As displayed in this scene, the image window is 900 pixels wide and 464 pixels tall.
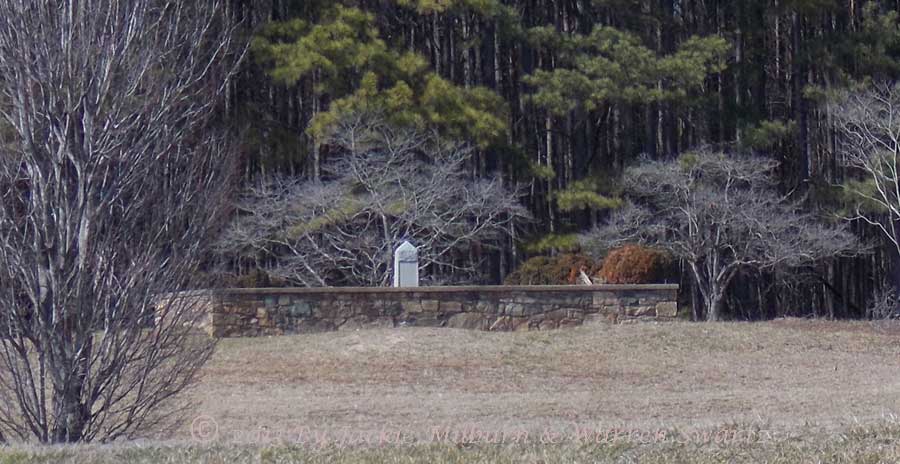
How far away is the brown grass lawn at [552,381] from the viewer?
1059 centimetres

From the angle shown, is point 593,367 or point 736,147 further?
point 736,147

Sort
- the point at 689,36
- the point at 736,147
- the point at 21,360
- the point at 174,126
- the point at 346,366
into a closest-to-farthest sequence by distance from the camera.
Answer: the point at 21,360 < the point at 174,126 < the point at 346,366 < the point at 736,147 < the point at 689,36

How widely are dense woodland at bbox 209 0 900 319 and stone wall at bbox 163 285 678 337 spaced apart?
652 cm

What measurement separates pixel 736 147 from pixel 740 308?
4820 mm

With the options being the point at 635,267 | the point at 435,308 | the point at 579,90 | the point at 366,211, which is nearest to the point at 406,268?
the point at 435,308

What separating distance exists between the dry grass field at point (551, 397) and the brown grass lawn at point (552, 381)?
Result: 27 millimetres

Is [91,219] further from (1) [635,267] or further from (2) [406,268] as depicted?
(1) [635,267]

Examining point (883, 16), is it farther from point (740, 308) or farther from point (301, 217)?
point (301, 217)

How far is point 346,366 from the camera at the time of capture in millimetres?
14867

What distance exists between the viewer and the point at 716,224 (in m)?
22.8

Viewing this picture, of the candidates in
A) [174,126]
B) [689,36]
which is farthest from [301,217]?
[174,126]

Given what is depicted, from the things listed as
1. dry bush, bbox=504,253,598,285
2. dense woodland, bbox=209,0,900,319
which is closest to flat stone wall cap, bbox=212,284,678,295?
dry bush, bbox=504,253,598,285

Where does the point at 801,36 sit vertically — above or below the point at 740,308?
above

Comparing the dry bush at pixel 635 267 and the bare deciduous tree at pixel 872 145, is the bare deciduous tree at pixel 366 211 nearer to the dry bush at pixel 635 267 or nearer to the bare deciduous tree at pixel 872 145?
the dry bush at pixel 635 267
